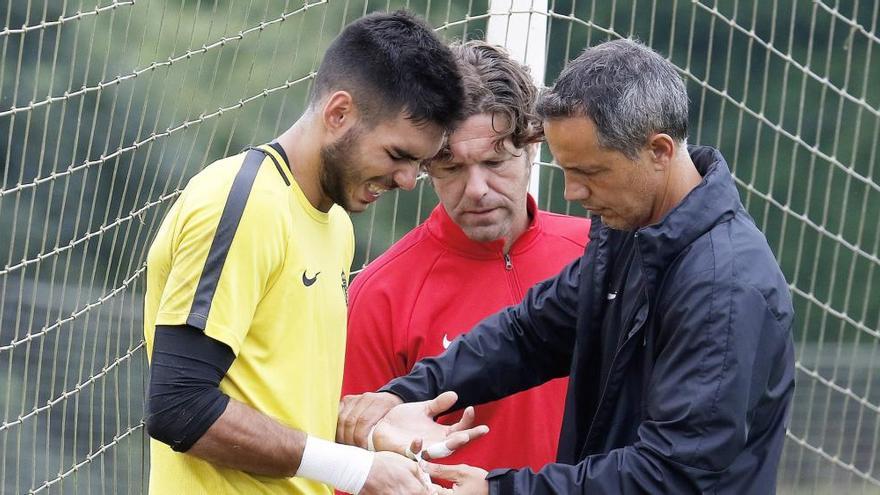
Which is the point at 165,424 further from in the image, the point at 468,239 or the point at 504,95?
the point at 504,95

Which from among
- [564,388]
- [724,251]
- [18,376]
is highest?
[724,251]

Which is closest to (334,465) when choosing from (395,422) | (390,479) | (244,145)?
(390,479)

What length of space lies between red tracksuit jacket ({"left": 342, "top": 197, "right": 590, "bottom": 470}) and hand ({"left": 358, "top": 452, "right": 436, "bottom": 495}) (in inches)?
16.0

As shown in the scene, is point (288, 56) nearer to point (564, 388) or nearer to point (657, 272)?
point (564, 388)

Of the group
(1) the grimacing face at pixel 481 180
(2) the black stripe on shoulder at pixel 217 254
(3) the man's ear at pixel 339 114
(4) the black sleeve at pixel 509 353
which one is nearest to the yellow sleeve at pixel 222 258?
(2) the black stripe on shoulder at pixel 217 254

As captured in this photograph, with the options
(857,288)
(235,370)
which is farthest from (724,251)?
(857,288)

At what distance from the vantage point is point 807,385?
794 centimetres

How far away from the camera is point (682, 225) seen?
7.84 feet

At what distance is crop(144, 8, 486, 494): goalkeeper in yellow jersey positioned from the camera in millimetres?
2270

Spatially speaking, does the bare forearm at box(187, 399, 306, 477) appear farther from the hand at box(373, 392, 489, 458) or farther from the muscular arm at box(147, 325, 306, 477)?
the hand at box(373, 392, 489, 458)

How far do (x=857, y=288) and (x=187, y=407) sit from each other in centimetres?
868

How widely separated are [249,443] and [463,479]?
49 centimetres

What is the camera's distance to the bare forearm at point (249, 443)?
2.30m

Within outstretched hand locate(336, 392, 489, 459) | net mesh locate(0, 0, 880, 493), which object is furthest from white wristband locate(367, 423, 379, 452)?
net mesh locate(0, 0, 880, 493)
